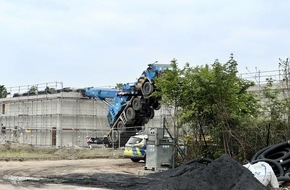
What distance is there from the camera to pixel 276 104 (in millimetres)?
19891

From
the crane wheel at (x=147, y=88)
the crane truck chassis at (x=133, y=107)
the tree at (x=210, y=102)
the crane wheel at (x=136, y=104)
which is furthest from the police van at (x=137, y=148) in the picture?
the crane wheel at (x=136, y=104)

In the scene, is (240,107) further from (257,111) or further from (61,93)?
(61,93)

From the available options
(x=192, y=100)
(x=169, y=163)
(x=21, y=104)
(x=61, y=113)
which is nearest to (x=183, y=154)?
(x=169, y=163)

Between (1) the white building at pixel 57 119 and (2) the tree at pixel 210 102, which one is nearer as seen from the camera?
(2) the tree at pixel 210 102

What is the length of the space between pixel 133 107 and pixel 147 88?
4362 millimetres

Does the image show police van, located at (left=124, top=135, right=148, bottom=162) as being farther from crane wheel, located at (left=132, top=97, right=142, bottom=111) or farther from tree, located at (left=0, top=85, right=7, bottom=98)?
tree, located at (left=0, top=85, right=7, bottom=98)

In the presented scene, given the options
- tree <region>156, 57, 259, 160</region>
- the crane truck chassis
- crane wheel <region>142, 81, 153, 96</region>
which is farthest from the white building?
tree <region>156, 57, 259, 160</region>

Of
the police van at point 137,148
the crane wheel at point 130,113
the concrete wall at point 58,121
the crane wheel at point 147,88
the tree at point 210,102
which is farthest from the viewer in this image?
the concrete wall at point 58,121

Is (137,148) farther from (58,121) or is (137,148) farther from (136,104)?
(58,121)

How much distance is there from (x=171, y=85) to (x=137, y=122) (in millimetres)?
16172

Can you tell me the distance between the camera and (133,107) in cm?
3653

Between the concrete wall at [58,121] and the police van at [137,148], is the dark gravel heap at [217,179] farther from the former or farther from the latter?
the concrete wall at [58,121]

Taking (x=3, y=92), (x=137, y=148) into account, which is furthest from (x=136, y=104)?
(x=3, y=92)

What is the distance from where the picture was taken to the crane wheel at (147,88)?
32027 mm
